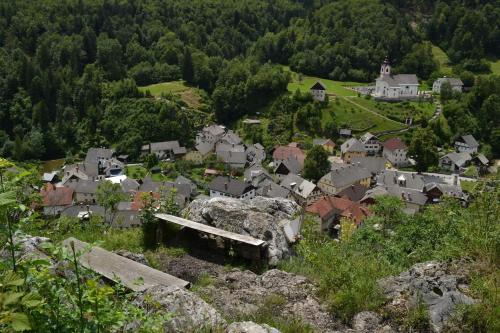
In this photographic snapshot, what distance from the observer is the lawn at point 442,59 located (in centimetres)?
8136

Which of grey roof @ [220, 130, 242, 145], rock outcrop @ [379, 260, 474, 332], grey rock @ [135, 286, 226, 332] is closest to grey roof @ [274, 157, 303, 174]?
grey roof @ [220, 130, 242, 145]

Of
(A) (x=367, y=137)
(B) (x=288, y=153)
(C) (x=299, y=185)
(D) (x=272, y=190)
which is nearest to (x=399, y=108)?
(A) (x=367, y=137)

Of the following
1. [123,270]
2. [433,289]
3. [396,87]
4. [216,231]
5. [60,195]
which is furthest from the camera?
[396,87]

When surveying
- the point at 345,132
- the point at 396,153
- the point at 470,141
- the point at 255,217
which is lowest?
the point at 396,153

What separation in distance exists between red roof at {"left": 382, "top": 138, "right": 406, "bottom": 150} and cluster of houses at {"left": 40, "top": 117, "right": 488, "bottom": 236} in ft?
0.37

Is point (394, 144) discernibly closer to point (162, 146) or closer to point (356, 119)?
point (356, 119)

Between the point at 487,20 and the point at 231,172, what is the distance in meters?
72.8

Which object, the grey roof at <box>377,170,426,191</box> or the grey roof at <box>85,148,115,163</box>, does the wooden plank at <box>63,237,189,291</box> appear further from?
the grey roof at <box>85,148,115,163</box>

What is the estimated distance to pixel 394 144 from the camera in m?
52.4

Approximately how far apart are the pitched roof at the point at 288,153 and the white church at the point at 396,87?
69.9ft

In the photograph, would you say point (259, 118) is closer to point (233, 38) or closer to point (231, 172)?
point (231, 172)

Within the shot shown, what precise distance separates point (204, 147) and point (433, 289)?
51309 millimetres

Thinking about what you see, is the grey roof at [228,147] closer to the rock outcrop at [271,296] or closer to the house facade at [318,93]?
the house facade at [318,93]

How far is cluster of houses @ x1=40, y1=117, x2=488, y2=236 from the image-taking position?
34656mm
